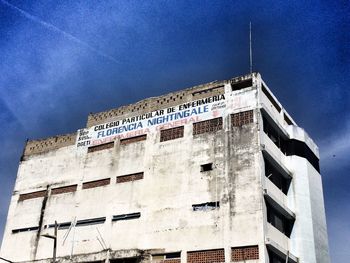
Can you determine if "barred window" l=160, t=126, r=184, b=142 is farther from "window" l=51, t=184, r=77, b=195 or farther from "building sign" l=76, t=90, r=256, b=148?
"window" l=51, t=184, r=77, b=195

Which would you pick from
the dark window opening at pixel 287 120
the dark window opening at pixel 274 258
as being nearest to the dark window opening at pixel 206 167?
the dark window opening at pixel 274 258

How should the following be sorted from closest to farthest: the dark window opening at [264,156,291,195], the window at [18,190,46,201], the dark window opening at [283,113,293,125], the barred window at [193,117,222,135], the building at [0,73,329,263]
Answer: the building at [0,73,329,263]
the dark window opening at [264,156,291,195]
the barred window at [193,117,222,135]
the dark window opening at [283,113,293,125]
the window at [18,190,46,201]

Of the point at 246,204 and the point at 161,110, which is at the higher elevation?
the point at 161,110

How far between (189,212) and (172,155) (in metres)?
4.26

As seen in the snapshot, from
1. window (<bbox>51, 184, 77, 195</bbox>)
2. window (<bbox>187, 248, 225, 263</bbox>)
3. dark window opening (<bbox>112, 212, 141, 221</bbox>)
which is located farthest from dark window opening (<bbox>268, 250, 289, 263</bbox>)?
window (<bbox>51, 184, 77, 195</bbox>)

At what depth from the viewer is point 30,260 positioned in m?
32.8

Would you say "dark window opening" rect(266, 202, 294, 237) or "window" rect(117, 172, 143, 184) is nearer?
"dark window opening" rect(266, 202, 294, 237)

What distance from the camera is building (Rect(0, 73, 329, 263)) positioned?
27.3 meters

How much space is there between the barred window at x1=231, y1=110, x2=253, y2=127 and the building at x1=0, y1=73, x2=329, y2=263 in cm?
7

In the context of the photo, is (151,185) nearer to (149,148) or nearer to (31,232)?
(149,148)

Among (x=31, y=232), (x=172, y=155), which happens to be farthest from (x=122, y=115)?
(x=31, y=232)

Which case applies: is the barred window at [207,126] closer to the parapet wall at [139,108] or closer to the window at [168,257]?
the parapet wall at [139,108]

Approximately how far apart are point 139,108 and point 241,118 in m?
8.25

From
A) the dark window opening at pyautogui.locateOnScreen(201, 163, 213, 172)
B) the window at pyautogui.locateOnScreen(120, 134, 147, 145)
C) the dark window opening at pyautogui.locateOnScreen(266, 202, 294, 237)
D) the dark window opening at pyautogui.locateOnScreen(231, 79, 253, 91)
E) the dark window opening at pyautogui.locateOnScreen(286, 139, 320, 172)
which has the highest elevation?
the dark window opening at pyautogui.locateOnScreen(231, 79, 253, 91)
